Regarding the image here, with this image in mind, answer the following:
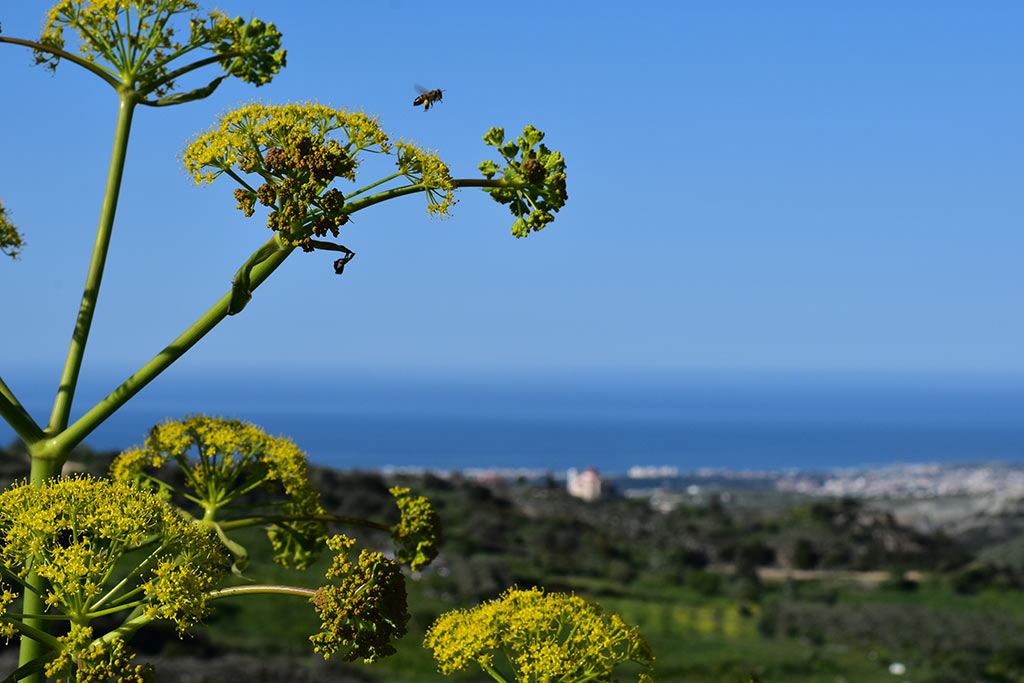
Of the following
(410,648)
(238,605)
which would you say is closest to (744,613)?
(410,648)

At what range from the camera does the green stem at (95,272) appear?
4598 millimetres

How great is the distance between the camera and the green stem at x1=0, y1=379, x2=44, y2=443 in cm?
438

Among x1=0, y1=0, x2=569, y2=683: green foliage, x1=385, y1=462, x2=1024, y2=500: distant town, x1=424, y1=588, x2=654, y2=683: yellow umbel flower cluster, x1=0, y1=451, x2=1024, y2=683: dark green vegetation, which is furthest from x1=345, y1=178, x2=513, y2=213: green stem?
x1=385, y1=462, x2=1024, y2=500: distant town

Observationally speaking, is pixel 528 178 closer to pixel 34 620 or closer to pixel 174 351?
pixel 174 351

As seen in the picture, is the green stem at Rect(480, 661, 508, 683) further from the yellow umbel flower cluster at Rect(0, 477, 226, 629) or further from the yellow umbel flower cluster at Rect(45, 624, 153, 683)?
the yellow umbel flower cluster at Rect(45, 624, 153, 683)

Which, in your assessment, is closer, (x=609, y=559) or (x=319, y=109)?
(x=319, y=109)

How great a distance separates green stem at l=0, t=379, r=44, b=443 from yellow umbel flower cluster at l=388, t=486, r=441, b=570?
1.72m

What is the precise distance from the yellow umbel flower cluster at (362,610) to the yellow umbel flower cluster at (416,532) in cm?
103

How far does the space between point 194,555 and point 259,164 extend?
62.6 inches

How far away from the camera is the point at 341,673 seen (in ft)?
87.7

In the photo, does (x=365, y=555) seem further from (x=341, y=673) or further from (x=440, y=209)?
(x=341, y=673)

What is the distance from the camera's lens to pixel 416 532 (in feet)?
18.2

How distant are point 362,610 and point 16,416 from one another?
1.57 m

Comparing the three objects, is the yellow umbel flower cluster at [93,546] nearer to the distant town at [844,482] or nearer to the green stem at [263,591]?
the green stem at [263,591]
